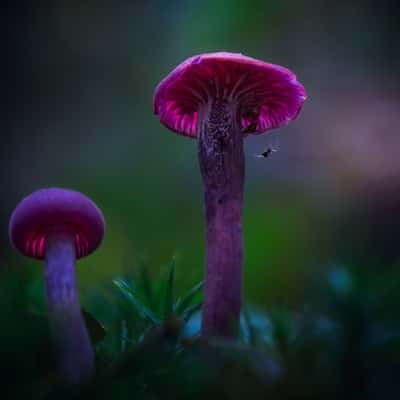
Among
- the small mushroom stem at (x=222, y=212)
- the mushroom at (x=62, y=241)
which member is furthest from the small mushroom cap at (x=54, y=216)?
the small mushroom stem at (x=222, y=212)

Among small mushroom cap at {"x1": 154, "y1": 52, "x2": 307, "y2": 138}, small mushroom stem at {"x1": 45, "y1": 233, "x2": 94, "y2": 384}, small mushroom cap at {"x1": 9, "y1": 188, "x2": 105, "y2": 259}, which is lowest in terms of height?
small mushroom stem at {"x1": 45, "y1": 233, "x2": 94, "y2": 384}

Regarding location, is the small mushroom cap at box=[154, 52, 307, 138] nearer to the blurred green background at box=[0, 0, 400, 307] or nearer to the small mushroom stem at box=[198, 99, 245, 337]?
the small mushroom stem at box=[198, 99, 245, 337]

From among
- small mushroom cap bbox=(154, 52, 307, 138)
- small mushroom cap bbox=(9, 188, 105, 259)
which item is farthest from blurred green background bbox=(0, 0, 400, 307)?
small mushroom cap bbox=(9, 188, 105, 259)

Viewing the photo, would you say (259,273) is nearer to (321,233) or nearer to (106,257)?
(321,233)

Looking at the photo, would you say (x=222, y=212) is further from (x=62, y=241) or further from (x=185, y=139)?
(x=185, y=139)

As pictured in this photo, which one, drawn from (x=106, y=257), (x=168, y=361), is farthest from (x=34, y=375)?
(x=106, y=257)

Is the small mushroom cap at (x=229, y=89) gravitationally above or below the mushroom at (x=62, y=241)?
above

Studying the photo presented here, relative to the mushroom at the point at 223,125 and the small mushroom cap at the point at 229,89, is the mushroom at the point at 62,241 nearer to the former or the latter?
the mushroom at the point at 223,125
